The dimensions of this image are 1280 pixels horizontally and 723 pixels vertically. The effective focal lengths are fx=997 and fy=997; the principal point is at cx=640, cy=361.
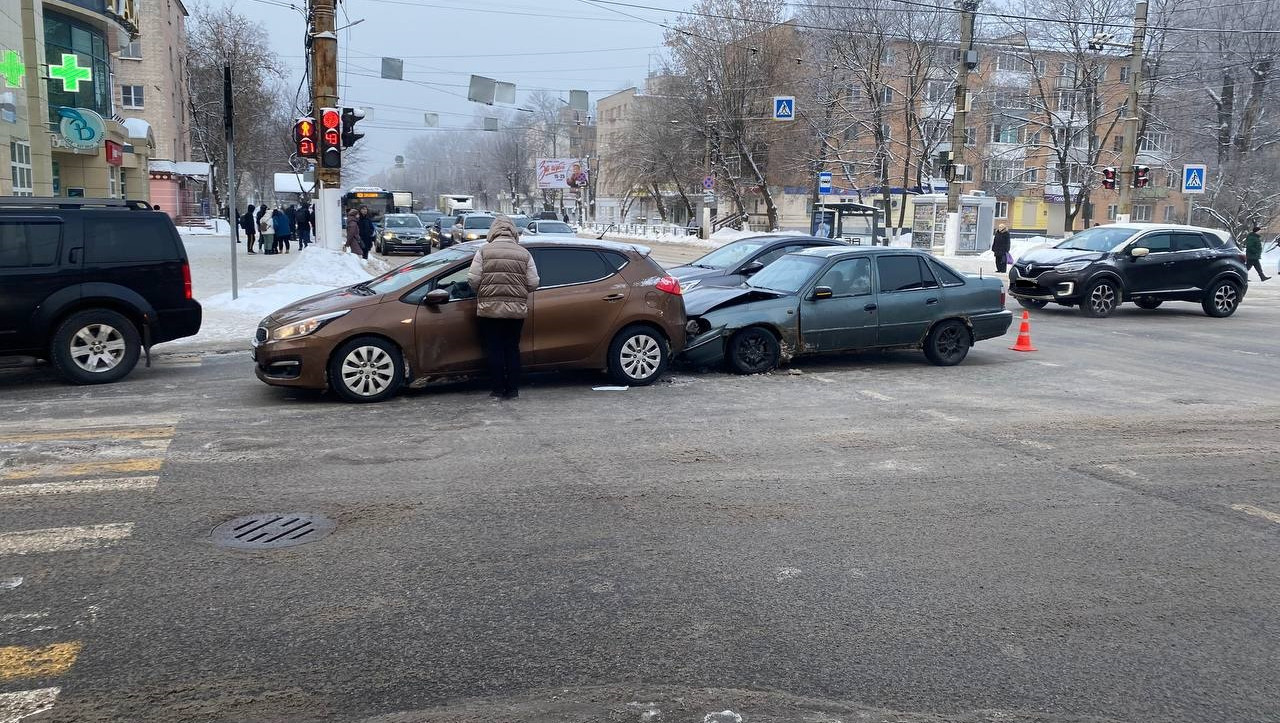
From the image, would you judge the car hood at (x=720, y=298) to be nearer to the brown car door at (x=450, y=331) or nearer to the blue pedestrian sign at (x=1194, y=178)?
the brown car door at (x=450, y=331)

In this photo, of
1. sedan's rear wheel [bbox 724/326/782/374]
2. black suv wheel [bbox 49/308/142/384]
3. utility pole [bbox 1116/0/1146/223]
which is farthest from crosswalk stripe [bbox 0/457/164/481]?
utility pole [bbox 1116/0/1146/223]

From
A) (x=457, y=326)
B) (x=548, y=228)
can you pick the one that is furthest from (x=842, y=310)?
(x=548, y=228)

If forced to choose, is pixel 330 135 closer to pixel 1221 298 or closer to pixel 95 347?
pixel 95 347

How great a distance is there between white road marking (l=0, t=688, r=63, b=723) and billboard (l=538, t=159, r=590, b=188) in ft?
293

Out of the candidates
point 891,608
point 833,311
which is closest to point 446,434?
point 891,608

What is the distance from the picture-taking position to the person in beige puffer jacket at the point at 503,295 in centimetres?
957

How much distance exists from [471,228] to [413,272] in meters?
25.3

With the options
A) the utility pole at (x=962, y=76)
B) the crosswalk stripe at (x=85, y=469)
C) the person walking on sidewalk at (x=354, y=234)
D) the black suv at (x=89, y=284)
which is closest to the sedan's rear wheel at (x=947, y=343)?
the black suv at (x=89, y=284)

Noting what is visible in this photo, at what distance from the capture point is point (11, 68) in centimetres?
2219

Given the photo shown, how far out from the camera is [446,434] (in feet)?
27.0

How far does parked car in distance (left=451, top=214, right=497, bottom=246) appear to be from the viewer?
34.2 metres

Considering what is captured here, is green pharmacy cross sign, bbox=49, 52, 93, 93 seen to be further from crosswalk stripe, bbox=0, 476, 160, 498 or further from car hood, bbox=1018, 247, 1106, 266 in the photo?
crosswalk stripe, bbox=0, 476, 160, 498

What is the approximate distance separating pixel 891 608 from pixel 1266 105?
4985 cm

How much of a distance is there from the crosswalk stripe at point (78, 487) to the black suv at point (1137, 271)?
17564mm
